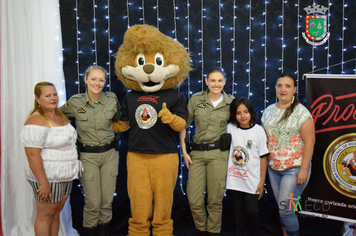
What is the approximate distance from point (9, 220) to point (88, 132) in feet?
3.92

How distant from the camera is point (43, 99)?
1.99 m

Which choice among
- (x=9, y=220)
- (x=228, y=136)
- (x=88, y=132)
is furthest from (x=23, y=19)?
(x=228, y=136)

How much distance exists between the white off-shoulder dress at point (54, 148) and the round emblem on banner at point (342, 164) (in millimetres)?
2300

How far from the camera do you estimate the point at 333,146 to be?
95.2 inches

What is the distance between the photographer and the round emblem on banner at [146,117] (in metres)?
2.22

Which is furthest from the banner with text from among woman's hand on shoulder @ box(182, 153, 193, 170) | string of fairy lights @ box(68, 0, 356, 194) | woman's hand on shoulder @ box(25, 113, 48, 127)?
woman's hand on shoulder @ box(25, 113, 48, 127)

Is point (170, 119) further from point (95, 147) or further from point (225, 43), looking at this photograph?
point (225, 43)

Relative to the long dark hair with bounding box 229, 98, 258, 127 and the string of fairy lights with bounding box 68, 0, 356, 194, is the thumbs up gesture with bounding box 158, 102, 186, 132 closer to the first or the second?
the long dark hair with bounding box 229, 98, 258, 127

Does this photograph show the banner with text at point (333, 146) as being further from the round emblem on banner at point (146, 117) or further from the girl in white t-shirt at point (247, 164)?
the round emblem on banner at point (146, 117)

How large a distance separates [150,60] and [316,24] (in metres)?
A: 1.90

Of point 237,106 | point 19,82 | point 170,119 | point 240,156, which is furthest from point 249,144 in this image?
point 19,82

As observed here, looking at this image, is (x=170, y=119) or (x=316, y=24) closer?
(x=170, y=119)

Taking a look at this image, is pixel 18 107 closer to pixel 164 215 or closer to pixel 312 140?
pixel 164 215

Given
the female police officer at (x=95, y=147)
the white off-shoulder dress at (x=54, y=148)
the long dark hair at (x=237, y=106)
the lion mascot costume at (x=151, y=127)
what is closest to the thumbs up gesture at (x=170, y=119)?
the lion mascot costume at (x=151, y=127)
